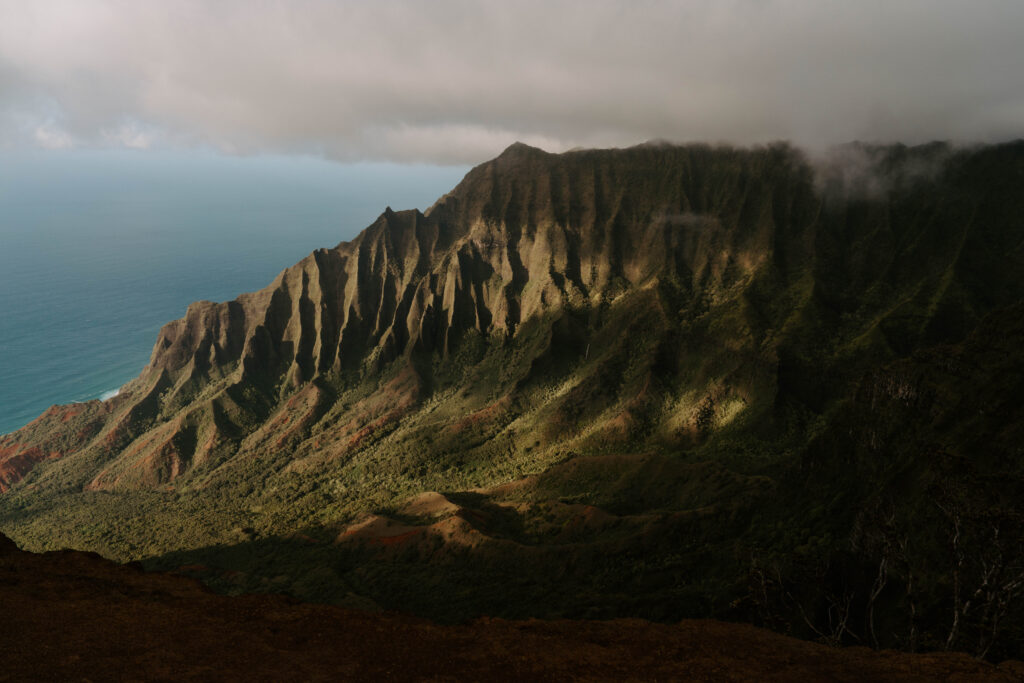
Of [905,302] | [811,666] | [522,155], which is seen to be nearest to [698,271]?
[905,302]

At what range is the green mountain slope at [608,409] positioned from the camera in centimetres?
4816

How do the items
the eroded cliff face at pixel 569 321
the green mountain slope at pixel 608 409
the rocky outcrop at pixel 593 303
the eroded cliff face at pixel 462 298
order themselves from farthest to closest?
the eroded cliff face at pixel 462 298, the rocky outcrop at pixel 593 303, the eroded cliff face at pixel 569 321, the green mountain slope at pixel 608 409

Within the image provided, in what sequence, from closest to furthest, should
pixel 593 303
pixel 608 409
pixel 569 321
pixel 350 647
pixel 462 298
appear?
pixel 350 647, pixel 608 409, pixel 569 321, pixel 593 303, pixel 462 298

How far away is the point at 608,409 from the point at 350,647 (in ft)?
323

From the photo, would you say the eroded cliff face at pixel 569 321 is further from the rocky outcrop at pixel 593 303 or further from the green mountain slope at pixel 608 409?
the green mountain slope at pixel 608 409

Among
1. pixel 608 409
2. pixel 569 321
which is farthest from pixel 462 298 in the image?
pixel 608 409

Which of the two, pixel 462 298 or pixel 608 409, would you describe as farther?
pixel 462 298

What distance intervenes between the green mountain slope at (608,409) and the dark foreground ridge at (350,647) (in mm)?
7330

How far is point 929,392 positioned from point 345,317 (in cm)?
15980

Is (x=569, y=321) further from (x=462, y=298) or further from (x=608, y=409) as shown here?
(x=462, y=298)

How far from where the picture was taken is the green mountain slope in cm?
4816

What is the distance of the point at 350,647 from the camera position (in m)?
27.3

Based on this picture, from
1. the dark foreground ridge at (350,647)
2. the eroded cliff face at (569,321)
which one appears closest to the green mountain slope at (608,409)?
the eroded cliff face at (569,321)

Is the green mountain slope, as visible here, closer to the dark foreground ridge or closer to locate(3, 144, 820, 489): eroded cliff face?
locate(3, 144, 820, 489): eroded cliff face
